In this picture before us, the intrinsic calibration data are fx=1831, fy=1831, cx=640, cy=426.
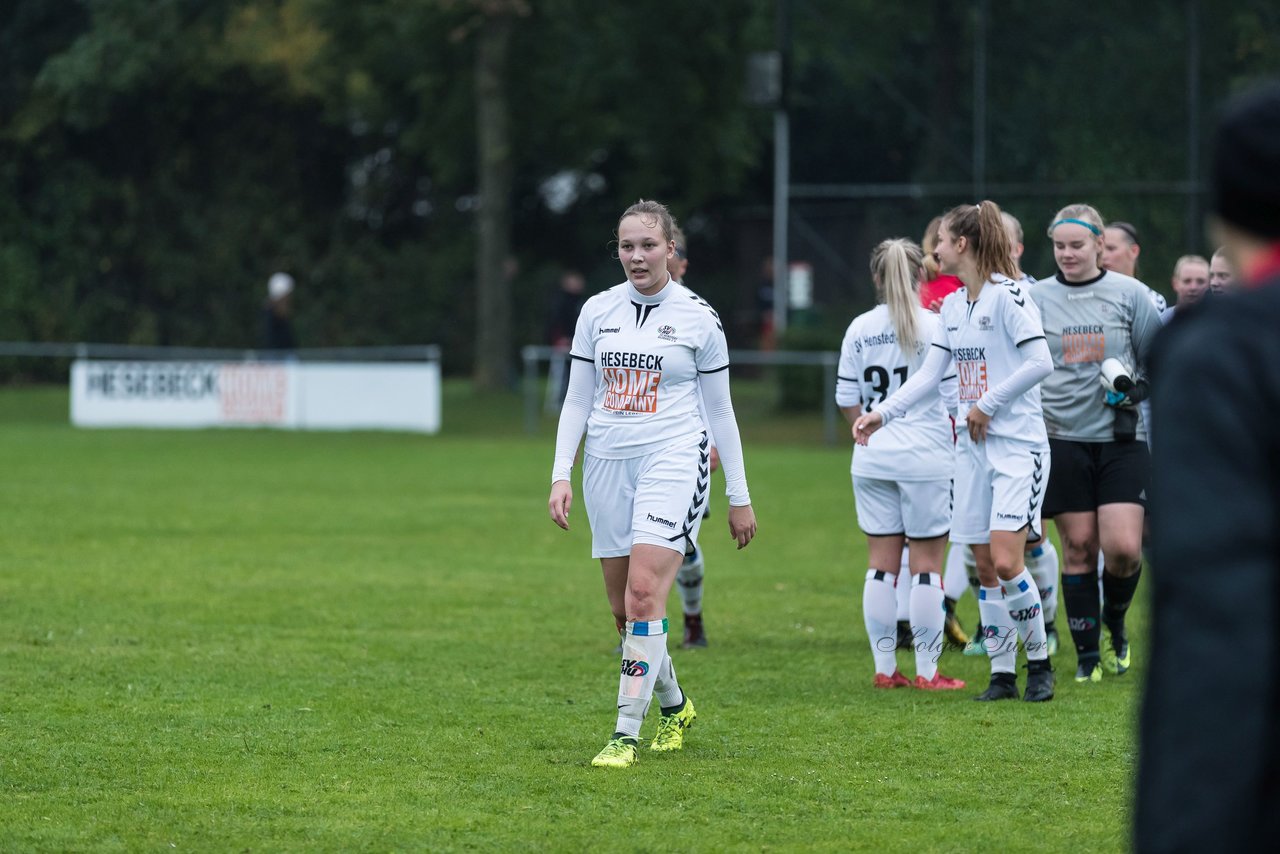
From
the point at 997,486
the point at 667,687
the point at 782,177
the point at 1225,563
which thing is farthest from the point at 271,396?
the point at 1225,563

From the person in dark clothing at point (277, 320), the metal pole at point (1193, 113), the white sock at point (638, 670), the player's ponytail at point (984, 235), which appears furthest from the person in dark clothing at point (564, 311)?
the white sock at point (638, 670)

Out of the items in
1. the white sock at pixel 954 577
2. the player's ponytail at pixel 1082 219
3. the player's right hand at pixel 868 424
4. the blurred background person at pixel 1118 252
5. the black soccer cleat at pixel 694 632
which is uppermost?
the player's ponytail at pixel 1082 219

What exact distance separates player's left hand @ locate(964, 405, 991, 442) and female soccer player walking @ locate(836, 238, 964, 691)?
582 mm

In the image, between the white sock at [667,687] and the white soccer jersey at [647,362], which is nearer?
the white soccer jersey at [647,362]

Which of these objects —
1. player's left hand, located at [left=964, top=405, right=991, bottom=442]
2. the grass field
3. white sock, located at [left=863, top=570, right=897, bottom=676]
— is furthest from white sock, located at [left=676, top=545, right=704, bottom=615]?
player's left hand, located at [left=964, top=405, right=991, bottom=442]

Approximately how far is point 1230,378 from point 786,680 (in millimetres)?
6543

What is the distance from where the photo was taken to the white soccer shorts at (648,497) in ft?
22.5

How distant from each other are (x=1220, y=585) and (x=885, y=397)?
6690mm

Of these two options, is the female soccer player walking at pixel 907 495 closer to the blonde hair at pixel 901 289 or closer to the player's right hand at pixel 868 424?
the blonde hair at pixel 901 289

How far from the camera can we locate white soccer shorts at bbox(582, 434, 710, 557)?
6.85 m

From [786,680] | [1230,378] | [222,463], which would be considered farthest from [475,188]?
[1230,378]

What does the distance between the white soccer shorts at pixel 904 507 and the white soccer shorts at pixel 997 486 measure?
0.39 metres

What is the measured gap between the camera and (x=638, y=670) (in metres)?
6.88

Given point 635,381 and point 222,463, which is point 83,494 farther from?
point 635,381
